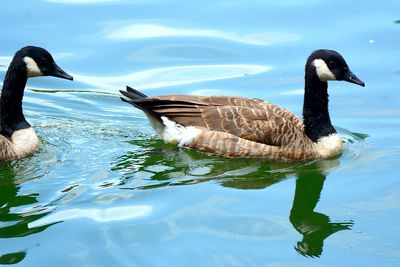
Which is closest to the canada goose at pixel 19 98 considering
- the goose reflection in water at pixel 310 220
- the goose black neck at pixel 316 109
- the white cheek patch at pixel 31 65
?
the white cheek patch at pixel 31 65

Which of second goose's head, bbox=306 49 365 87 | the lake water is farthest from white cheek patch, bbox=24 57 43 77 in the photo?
second goose's head, bbox=306 49 365 87

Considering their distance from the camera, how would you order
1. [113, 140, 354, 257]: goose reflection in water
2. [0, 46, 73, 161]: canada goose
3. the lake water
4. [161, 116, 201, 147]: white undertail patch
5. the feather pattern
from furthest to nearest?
1. [161, 116, 201, 147]: white undertail patch
2. the feather pattern
3. [0, 46, 73, 161]: canada goose
4. [113, 140, 354, 257]: goose reflection in water
5. the lake water

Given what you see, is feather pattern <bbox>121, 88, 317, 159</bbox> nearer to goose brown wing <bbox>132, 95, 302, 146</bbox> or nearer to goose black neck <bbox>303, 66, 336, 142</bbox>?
goose brown wing <bbox>132, 95, 302, 146</bbox>

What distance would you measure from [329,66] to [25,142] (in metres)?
3.78

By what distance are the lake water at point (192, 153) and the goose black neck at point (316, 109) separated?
39cm

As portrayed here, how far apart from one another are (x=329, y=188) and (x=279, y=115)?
142 centimetres

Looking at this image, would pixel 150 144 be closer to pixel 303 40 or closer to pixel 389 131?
pixel 389 131

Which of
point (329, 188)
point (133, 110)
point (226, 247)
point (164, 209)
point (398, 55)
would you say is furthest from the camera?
point (398, 55)

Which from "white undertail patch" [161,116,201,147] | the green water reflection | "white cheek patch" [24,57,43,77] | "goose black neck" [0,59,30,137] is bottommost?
the green water reflection

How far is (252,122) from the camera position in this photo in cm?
1134

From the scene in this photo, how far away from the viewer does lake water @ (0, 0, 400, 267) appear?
8.73m

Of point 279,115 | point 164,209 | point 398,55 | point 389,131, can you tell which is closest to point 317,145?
point 279,115

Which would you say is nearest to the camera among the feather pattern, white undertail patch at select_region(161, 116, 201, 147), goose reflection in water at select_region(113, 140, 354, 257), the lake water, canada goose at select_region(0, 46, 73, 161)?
the lake water

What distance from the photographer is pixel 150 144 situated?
11.6m
